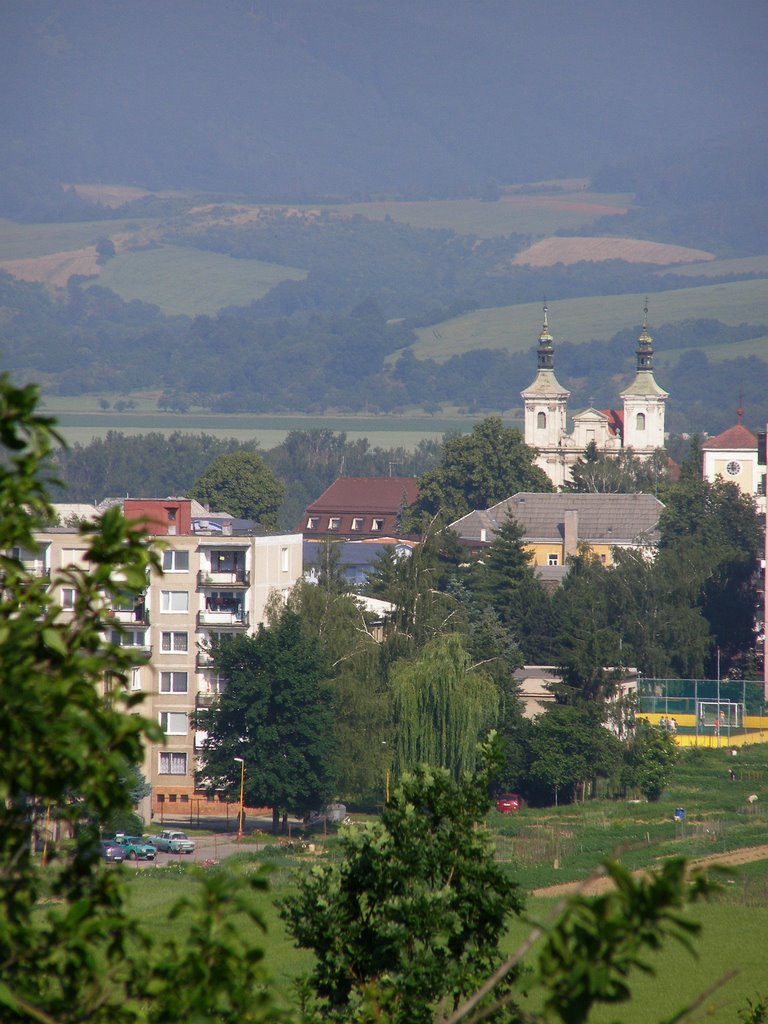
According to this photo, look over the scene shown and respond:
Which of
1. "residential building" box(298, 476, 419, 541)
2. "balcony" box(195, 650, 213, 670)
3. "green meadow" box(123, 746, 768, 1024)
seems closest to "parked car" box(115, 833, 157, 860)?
"green meadow" box(123, 746, 768, 1024)

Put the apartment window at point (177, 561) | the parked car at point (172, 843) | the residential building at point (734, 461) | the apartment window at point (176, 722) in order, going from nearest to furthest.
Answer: the parked car at point (172, 843) → the apartment window at point (176, 722) → the apartment window at point (177, 561) → the residential building at point (734, 461)

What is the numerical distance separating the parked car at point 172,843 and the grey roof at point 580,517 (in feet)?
215

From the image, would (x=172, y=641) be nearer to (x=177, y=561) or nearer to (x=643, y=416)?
(x=177, y=561)

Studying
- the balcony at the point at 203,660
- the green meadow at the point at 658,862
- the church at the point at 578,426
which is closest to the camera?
the green meadow at the point at 658,862

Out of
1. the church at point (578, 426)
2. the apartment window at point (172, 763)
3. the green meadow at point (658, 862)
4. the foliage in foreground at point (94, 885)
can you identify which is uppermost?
the church at point (578, 426)

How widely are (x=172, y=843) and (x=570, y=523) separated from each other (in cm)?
6608

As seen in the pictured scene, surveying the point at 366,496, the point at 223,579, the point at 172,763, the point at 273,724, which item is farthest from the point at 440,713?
the point at 366,496

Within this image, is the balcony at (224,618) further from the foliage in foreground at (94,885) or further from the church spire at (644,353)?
the church spire at (644,353)

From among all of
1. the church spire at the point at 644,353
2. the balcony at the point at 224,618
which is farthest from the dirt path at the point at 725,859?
the church spire at the point at 644,353

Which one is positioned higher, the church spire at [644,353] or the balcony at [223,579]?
the church spire at [644,353]

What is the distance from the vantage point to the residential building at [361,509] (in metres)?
149

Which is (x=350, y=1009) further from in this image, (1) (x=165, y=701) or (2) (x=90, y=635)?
(1) (x=165, y=701)

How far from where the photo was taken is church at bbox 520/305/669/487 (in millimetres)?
162625

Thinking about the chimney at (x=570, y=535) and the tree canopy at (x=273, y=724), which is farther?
the chimney at (x=570, y=535)
